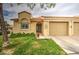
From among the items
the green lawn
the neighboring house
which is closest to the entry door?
the neighboring house

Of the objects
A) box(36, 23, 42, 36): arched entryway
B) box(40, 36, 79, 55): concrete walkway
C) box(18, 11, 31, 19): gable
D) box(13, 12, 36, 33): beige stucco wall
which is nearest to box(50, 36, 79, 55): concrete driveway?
box(40, 36, 79, 55): concrete walkway

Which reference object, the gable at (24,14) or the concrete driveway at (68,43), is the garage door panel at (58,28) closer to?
the concrete driveway at (68,43)

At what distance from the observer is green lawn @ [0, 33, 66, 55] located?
3.15 metres

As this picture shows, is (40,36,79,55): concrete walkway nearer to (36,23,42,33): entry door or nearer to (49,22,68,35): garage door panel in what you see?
(49,22,68,35): garage door panel

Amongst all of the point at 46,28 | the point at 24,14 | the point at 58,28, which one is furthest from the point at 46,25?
the point at 24,14

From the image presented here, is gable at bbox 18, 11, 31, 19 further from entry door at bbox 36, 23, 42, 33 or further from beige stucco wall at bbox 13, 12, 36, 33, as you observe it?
entry door at bbox 36, 23, 42, 33

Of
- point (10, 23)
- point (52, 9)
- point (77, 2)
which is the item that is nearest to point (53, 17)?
point (52, 9)

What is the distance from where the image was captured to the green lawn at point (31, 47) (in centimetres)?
315

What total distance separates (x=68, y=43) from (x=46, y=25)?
1.21 feet

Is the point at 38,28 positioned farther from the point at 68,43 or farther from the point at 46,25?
the point at 68,43

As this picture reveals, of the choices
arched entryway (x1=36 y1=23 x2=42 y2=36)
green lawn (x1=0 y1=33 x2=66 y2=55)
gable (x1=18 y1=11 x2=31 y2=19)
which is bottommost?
green lawn (x1=0 y1=33 x2=66 y2=55)

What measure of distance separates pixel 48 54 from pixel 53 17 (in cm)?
48

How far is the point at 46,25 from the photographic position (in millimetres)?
3225

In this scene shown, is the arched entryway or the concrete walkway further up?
the arched entryway
